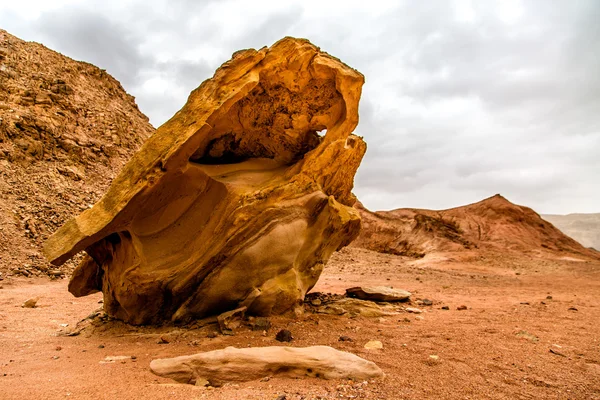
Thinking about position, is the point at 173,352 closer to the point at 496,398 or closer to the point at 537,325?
the point at 496,398

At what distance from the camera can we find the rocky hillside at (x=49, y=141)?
15.2m

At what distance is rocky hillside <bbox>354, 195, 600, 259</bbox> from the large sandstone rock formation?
1584 centimetres

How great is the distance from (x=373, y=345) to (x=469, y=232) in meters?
19.4

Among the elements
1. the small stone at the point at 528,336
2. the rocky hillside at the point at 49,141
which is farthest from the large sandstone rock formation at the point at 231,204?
the rocky hillside at the point at 49,141

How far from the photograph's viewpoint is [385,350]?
4184mm

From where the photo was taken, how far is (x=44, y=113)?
69.6ft

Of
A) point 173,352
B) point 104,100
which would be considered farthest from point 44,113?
point 173,352

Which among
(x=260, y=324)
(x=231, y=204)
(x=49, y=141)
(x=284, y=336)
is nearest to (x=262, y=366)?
(x=284, y=336)

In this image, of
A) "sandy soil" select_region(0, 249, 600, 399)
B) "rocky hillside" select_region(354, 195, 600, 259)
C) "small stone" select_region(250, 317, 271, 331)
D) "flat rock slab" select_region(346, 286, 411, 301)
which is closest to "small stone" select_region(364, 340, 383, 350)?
"sandy soil" select_region(0, 249, 600, 399)

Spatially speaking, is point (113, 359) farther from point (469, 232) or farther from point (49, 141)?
point (469, 232)

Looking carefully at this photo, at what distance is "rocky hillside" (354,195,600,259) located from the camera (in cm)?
1983

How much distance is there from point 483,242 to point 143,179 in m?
19.9

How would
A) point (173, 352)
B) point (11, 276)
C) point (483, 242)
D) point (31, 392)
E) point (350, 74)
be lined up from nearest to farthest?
point (31, 392) < point (173, 352) < point (350, 74) < point (11, 276) < point (483, 242)

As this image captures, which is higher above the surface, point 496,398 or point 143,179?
point 143,179
